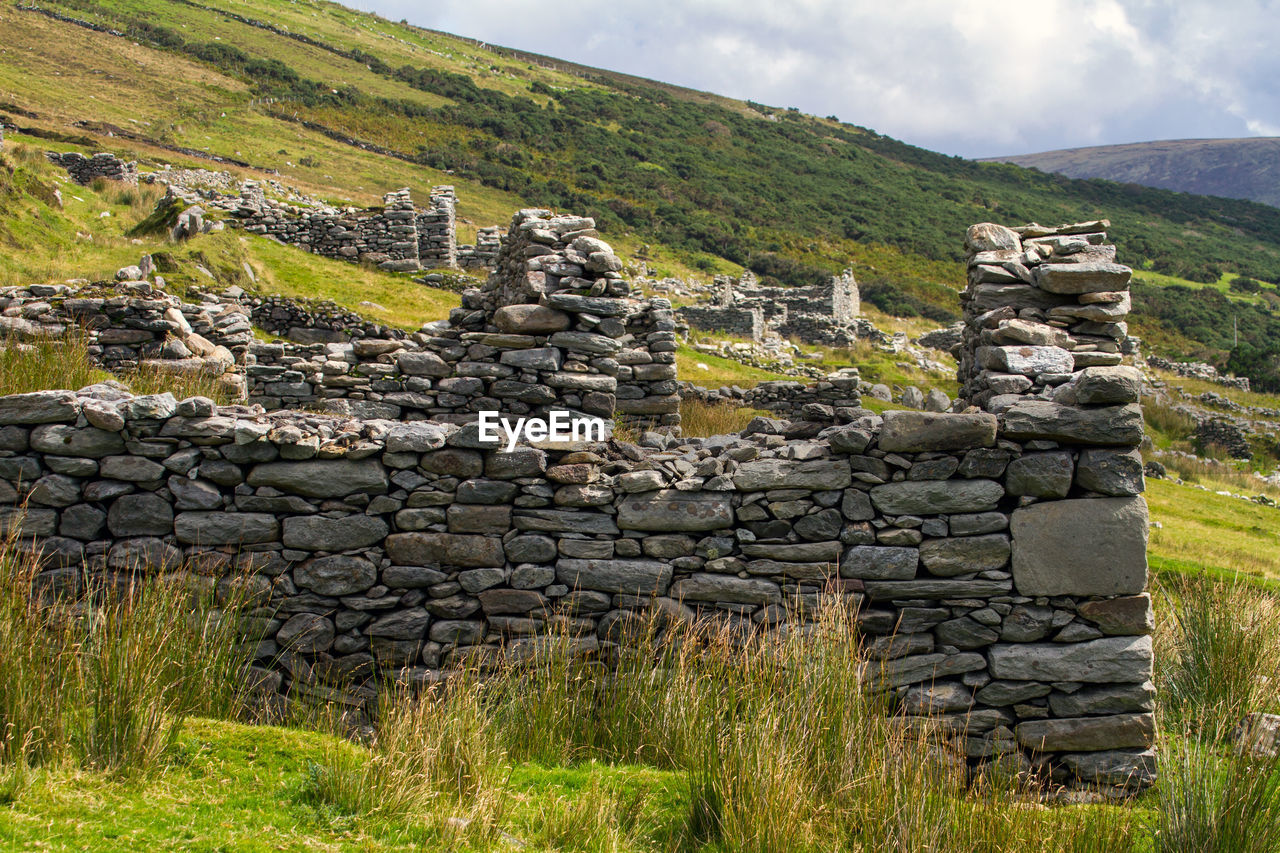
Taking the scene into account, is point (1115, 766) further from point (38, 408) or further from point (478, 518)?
point (38, 408)

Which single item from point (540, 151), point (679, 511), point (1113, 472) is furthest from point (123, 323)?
point (540, 151)

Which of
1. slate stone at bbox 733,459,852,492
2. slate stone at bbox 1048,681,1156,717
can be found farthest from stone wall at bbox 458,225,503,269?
slate stone at bbox 1048,681,1156,717

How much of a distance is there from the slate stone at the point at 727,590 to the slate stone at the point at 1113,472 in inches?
83.5

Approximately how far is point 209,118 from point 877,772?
5454 cm

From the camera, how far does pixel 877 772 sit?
399 centimetres

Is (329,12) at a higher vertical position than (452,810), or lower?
higher

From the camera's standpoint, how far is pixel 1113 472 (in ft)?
16.5

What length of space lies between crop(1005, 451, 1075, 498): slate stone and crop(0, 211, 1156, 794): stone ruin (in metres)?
0.01

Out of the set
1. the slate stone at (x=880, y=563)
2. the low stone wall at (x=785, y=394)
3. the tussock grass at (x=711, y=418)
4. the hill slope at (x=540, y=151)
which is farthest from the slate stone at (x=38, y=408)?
the hill slope at (x=540, y=151)

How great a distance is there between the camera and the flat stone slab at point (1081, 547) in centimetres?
505

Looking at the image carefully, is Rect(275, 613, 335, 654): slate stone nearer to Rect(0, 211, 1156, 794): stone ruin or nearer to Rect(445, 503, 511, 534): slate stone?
Rect(0, 211, 1156, 794): stone ruin

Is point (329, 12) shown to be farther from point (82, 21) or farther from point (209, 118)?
point (209, 118)

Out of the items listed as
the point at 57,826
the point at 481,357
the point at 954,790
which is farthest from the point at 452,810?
the point at 481,357

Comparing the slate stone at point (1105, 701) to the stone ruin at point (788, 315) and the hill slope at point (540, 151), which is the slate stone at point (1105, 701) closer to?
the hill slope at point (540, 151)
